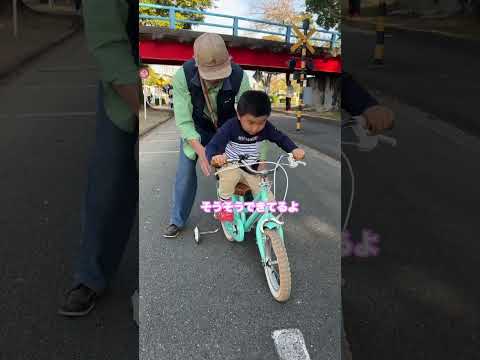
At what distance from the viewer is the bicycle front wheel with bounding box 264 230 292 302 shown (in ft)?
2.61

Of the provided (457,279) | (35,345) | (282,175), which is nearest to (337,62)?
(282,175)

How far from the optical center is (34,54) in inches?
29.7

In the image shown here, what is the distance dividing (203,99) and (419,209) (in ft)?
1.77

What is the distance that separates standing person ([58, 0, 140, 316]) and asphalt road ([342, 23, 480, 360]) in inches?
18.1

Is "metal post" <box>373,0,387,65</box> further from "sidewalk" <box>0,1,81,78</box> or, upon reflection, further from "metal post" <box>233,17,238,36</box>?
"sidewalk" <box>0,1,81,78</box>

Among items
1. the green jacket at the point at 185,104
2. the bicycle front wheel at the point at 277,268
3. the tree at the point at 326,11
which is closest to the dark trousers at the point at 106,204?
the green jacket at the point at 185,104

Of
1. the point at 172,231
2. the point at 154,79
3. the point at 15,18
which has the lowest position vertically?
the point at 172,231

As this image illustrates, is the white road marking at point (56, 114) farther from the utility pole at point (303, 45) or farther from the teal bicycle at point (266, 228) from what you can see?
the utility pole at point (303, 45)

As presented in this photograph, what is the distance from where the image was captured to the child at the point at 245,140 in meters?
0.78

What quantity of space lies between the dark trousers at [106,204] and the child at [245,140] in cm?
19

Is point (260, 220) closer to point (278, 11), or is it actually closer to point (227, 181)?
point (227, 181)

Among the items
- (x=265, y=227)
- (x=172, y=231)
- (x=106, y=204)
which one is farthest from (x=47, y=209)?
(x=265, y=227)

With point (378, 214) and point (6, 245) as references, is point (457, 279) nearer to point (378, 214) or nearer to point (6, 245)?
point (378, 214)

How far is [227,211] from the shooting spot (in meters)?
0.82
